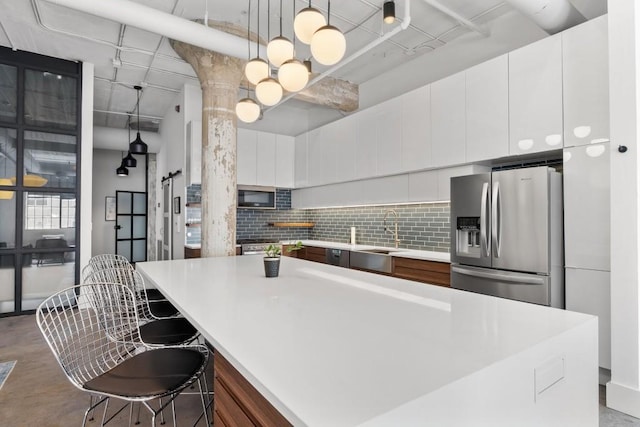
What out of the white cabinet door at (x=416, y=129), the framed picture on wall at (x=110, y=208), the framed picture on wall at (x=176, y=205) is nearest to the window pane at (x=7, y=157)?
the framed picture on wall at (x=176, y=205)

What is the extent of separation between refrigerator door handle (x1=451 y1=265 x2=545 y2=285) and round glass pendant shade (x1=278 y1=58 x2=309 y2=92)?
85.6 inches

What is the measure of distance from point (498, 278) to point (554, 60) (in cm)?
176

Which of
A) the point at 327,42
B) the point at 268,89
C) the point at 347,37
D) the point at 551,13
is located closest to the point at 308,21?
the point at 327,42

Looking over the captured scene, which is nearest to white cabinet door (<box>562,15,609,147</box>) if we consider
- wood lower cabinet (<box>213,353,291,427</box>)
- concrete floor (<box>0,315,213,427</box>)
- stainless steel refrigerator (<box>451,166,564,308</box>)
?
stainless steel refrigerator (<box>451,166,564,308</box>)

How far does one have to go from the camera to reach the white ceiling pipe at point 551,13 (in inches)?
103

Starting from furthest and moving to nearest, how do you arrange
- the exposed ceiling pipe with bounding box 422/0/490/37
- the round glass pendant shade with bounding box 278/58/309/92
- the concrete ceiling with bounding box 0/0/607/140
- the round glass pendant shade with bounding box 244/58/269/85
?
the concrete ceiling with bounding box 0/0/607/140 → the exposed ceiling pipe with bounding box 422/0/490/37 → the round glass pendant shade with bounding box 244/58/269/85 → the round glass pendant shade with bounding box 278/58/309/92

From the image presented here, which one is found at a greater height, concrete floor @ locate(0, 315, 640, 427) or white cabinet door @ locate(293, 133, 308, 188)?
white cabinet door @ locate(293, 133, 308, 188)

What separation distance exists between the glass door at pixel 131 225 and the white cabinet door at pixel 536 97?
857 centimetres

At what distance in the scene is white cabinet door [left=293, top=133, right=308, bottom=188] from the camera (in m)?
5.89

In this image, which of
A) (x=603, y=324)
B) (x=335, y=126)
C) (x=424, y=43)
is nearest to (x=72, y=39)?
(x=335, y=126)

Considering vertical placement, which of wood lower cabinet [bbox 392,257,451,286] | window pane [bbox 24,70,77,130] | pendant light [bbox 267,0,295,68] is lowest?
wood lower cabinet [bbox 392,257,451,286]

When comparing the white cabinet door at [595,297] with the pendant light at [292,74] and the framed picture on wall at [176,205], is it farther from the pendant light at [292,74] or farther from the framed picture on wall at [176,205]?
the framed picture on wall at [176,205]

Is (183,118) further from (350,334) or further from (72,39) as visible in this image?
(350,334)

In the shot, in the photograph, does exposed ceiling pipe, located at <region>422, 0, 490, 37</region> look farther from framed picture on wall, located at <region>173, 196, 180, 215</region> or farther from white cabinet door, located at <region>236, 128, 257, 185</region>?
framed picture on wall, located at <region>173, 196, 180, 215</region>
